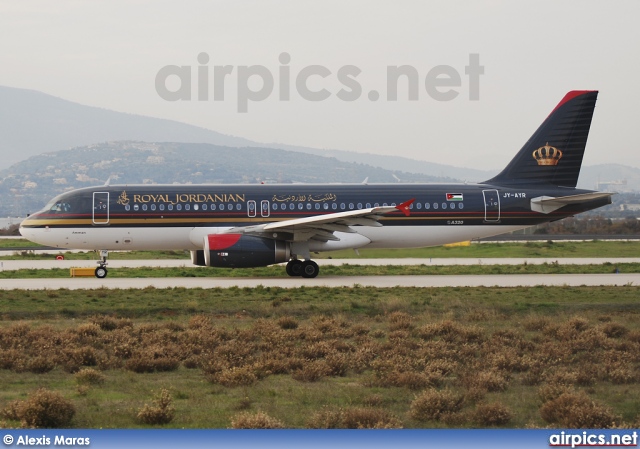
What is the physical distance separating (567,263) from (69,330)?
26.6 m

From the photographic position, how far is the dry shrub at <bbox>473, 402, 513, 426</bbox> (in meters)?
10.8

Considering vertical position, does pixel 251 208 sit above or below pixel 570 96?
below

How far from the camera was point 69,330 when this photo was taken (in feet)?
58.1

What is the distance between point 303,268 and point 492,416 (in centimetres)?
2149

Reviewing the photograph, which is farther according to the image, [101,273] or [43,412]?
[101,273]

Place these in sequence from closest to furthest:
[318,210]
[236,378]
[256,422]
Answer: [256,422] < [236,378] < [318,210]

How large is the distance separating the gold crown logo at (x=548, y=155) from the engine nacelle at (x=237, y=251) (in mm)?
11680

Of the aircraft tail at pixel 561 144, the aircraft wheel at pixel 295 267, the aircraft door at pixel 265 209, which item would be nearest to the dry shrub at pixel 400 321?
the aircraft wheel at pixel 295 267

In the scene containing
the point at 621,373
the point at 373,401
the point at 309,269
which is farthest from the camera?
the point at 309,269

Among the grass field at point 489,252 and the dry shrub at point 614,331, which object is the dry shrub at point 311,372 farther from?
the grass field at point 489,252

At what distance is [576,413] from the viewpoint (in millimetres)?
10562

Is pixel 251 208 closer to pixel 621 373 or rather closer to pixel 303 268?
pixel 303 268

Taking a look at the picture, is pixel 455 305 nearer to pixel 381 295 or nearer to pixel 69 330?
pixel 381 295

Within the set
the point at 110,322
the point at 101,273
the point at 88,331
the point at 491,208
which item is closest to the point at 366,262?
the point at 491,208
